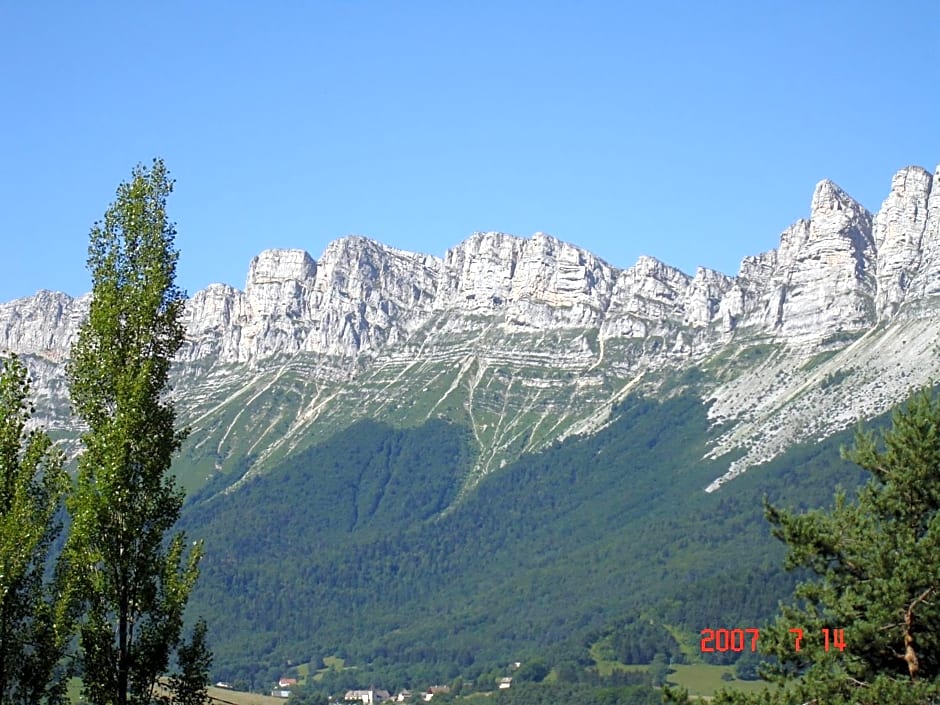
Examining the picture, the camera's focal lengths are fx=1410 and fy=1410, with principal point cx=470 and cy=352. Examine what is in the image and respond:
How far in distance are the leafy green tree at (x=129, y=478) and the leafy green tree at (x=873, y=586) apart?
23.4 meters

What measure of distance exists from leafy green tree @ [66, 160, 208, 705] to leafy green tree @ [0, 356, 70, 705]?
3.21m

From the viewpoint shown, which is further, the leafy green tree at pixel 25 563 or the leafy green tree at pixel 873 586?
the leafy green tree at pixel 25 563

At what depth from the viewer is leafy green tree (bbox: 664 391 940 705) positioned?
54750mm

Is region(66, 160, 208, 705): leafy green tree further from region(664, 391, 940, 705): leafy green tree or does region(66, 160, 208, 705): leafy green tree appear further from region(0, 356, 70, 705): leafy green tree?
region(664, 391, 940, 705): leafy green tree

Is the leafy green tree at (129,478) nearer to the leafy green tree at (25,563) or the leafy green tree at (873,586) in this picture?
the leafy green tree at (25,563)

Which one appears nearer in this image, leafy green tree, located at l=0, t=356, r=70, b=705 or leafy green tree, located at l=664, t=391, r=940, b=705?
leafy green tree, located at l=664, t=391, r=940, b=705

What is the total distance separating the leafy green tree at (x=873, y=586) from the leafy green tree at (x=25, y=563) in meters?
28.0

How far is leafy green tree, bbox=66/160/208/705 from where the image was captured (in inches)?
2110

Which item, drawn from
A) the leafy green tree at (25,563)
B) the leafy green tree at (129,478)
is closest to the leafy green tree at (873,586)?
the leafy green tree at (129,478)

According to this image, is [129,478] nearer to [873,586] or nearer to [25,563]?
[25,563]

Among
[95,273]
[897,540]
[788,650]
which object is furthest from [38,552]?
[897,540]

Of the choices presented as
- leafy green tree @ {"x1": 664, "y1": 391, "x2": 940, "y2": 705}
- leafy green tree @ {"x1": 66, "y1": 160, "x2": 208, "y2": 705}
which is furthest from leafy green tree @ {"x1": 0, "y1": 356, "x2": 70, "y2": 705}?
leafy green tree @ {"x1": 664, "y1": 391, "x2": 940, "y2": 705}

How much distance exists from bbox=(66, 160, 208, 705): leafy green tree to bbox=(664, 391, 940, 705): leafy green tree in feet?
76.9

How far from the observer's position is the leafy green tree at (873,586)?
54.8 meters
